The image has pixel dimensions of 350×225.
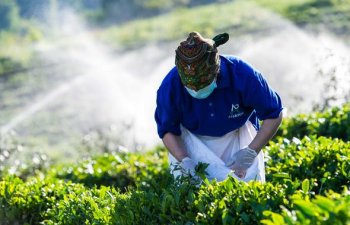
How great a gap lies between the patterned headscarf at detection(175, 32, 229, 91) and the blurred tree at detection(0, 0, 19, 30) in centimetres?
2245

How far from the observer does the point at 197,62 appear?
431 centimetres

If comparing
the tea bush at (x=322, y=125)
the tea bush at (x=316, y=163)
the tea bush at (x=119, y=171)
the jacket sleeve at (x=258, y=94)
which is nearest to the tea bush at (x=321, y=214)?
the tea bush at (x=316, y=163)

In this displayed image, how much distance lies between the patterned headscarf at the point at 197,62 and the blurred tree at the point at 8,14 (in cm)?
2245

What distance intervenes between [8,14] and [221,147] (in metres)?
23.8

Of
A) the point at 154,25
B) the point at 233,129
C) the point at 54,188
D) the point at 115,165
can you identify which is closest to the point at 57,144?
the point at 115,165

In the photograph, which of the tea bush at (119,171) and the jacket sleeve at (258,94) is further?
the tea bush at (119,171)

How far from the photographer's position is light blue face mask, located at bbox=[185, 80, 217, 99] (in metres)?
4.47


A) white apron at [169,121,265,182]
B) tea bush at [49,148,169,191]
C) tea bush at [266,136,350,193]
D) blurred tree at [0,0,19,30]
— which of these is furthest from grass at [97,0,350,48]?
white apron at [169,121,265,182]

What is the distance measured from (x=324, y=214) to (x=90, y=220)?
179 centimetres

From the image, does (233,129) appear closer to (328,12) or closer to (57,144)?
(57,144)

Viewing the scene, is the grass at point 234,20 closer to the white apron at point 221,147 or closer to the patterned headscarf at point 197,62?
the white apron at point 221,147

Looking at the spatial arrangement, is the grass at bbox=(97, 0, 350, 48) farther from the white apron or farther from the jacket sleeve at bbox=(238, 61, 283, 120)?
the jacket sleeve at bbox=(238, 61, 283, 120)

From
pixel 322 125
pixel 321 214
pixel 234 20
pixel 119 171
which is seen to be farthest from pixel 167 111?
pixel 234 20

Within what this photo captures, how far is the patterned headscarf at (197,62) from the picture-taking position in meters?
4.32
